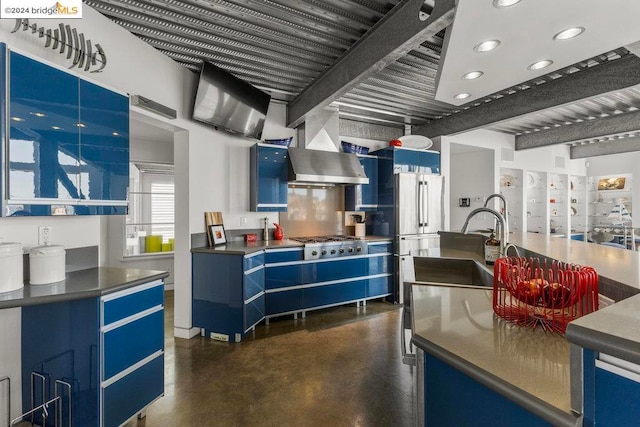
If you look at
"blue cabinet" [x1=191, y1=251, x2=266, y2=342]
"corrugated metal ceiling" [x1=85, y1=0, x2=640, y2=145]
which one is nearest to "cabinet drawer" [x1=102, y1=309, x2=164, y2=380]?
"blue cabinet" [x1=191, y1=251, x2=266, y2=342]

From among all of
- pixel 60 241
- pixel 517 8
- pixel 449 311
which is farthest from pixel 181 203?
pixel 517 8

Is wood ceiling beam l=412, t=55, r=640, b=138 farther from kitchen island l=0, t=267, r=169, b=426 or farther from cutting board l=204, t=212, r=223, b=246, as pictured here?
kitchen island l=0, t=267, r=169, b=426

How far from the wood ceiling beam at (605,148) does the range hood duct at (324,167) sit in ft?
19.5

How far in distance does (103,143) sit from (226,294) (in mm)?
1900

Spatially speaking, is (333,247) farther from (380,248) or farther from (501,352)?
(501,352)

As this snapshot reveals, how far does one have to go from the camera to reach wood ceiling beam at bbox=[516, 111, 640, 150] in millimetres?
5059

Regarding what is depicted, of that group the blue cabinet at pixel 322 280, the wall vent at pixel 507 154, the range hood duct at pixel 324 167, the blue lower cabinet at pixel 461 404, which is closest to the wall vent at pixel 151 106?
the range hood duct at pixel 324 167

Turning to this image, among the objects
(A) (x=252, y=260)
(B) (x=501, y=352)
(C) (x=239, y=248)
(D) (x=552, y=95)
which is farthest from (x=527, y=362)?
(D) (x=552, y=95)

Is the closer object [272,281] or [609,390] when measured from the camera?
[609,390]

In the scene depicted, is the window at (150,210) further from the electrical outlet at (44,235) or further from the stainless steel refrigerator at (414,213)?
the stainless steel refrigerator at (414,213)

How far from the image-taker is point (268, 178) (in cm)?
427

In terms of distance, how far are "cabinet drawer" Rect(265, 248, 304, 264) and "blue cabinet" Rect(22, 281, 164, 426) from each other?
1.84 metres

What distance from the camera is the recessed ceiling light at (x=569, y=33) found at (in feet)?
6.00

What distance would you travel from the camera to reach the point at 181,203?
365 cm
